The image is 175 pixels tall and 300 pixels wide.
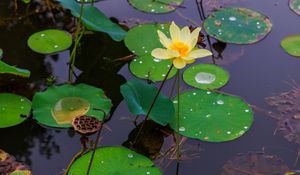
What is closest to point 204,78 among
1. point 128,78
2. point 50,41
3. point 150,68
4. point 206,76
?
point 206,76

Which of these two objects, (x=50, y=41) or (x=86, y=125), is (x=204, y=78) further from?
(x=50, y=41)

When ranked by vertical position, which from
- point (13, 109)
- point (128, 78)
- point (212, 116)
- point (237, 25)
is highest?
point (237, 25)

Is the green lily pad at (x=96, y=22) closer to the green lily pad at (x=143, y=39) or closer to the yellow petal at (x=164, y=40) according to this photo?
the green lily pad at (x=143, y=39)

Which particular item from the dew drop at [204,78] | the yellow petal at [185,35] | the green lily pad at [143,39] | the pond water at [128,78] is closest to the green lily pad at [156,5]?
the pond water at [128,78]

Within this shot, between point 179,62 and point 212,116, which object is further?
point 212,116

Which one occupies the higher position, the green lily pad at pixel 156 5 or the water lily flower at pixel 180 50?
the water lily flower at pixel 180 50

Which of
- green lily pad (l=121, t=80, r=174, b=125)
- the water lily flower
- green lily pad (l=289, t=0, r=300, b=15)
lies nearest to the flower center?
the water lily flower
